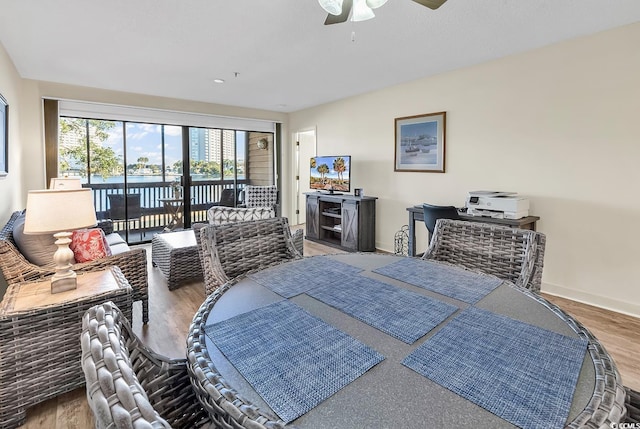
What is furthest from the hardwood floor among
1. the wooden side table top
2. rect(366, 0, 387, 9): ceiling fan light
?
rect(366, 0, 387, 9): ceiling fan light

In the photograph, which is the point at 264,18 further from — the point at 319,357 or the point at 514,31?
the point at 319,357

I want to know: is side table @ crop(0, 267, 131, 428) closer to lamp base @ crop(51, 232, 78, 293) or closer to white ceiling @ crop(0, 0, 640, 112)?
lamp base @ crop(51, 232, 78, 293)

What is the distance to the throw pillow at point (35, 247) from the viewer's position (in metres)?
2.20

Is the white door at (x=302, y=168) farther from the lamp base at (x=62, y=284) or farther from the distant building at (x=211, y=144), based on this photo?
the lamp base at (x=62, y=284)

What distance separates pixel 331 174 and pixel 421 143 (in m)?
1.55

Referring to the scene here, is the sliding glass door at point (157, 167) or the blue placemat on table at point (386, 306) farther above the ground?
the sliding glass door at point (157, 167)

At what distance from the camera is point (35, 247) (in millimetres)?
2215

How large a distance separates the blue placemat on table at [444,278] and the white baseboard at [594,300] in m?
2.43

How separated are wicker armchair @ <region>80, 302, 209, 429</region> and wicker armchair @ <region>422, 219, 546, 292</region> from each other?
1.39 meters

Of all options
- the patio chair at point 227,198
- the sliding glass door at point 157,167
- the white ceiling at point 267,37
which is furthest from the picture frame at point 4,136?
the patio chair at point 227,198

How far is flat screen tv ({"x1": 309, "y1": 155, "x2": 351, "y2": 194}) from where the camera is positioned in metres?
5.12

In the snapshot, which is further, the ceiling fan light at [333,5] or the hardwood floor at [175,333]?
the ceiling fan light at [333,5]

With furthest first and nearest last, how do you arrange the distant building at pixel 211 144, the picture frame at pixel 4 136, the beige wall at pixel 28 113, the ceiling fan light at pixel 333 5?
the distant building at pixel 211 144 → the beige wall at pixel 28 113 → the picture frame at pixel 4 136 → the ceiling fan light at pixel 333 5

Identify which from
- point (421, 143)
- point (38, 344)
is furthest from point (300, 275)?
point (421, 143)
